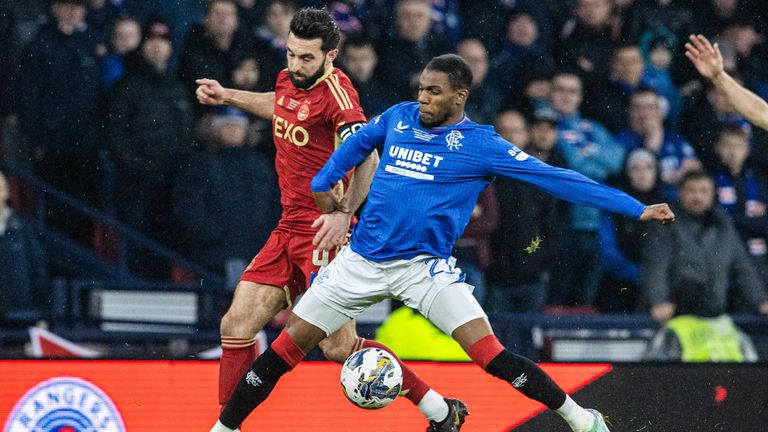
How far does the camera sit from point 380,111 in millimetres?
9727

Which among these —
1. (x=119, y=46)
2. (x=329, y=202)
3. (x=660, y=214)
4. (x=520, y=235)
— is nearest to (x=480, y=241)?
(x=520, y=235)

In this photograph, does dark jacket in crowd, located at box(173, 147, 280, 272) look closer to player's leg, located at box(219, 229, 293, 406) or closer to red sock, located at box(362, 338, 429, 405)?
player's leg, located at box(219, 229, 293, 406)

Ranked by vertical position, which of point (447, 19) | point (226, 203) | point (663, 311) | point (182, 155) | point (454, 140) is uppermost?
point (454, 140)

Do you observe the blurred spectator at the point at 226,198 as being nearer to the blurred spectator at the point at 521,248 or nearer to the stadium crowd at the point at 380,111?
the stadium crowd at the point at 380,111

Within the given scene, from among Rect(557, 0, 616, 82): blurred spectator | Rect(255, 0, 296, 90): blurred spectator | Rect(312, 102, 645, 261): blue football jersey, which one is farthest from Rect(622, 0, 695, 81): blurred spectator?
Rect(312, 102, 645, 261): blue football jersey

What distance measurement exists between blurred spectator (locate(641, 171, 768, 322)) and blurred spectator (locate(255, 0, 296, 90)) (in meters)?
3.02

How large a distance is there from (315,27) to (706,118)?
5.52m

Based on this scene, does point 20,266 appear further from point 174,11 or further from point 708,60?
point 708,60

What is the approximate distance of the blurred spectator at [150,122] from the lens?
9195 millimetres

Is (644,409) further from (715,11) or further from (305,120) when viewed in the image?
(715,11)

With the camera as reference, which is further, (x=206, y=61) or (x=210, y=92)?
(x=206, y=61)

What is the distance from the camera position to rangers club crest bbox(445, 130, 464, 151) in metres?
6.03

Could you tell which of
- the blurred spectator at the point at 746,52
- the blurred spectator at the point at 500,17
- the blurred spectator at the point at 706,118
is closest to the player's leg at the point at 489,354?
the blurred spectator at the point at 500,17

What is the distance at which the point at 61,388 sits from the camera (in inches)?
259
